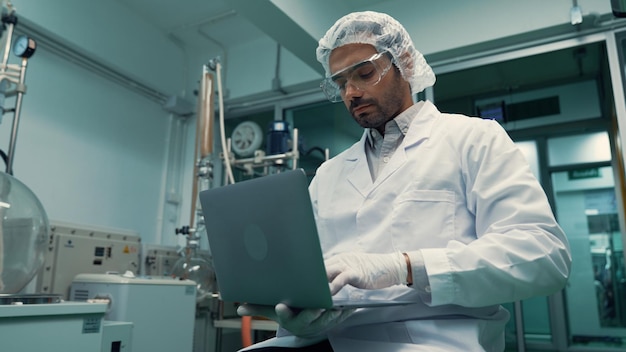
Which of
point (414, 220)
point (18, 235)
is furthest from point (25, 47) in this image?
point (414, 220)

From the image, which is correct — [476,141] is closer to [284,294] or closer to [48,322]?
[284,294]

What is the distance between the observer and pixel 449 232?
37.7 inches

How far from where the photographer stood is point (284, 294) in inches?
30.4

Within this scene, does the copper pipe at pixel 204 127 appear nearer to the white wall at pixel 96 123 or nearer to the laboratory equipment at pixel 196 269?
the laboratory equipment at pixel 196 269

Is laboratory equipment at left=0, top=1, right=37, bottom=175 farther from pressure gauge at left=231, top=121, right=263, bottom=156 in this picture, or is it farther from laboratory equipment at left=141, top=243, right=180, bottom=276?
pressure gauge at left=231, top=121, right=263, bottom=156

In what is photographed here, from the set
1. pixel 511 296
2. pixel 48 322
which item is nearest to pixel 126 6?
pixel 48 322

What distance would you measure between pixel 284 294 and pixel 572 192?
4.91m

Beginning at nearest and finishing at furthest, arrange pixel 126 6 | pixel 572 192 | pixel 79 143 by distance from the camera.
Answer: pixel 79 143 → pixel 126 6 → pixel 572 192

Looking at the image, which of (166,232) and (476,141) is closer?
(476,141)

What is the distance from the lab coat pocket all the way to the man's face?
266 mm

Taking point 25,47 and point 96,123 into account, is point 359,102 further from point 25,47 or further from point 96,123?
point 96,123

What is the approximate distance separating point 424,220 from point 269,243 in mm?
357

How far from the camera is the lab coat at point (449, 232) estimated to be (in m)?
0.82

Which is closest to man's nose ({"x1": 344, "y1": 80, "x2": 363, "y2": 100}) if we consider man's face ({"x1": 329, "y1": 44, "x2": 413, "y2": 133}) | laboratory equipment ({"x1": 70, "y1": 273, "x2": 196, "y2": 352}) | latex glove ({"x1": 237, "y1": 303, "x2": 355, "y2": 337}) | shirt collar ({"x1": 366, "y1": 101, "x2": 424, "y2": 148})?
man's face ({"x1": 329, "y1": 44, "x2": 413, "y2": 133})
